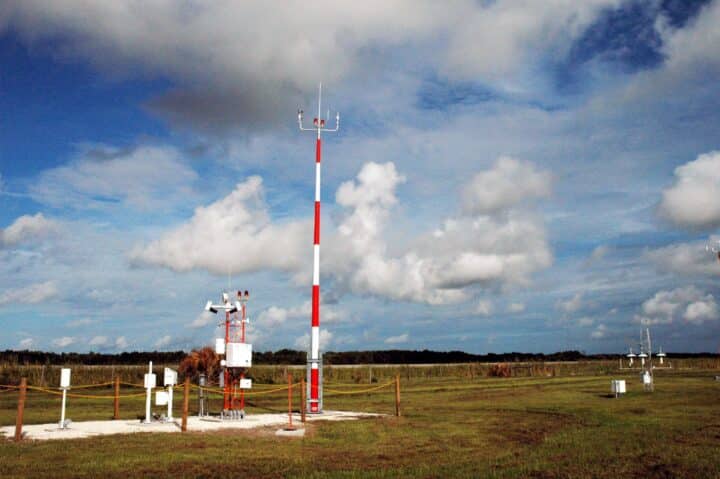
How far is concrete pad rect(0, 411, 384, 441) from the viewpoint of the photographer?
18844mm

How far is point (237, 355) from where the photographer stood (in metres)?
23.5

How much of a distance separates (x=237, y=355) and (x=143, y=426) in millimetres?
3862

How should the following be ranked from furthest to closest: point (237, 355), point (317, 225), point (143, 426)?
point (317, 225) < point (237, 355) < point (143, 426)

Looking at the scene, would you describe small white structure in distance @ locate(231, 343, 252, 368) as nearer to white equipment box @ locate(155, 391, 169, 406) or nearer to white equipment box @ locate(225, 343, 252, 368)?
white equipment box @ locate(225, 343, 252, 368)

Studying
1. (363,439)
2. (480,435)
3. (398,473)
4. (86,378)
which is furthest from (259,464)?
(86,378)

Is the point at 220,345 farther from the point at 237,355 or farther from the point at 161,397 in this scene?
the point at 161,397

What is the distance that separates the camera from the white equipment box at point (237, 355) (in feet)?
76.7

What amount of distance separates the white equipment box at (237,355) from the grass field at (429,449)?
3.56 m

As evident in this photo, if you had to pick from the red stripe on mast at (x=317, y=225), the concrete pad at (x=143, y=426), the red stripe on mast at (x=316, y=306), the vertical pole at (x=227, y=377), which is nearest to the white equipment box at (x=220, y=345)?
the vertical pole at (x=227, y=377)

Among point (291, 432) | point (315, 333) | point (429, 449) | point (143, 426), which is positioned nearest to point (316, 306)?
point (315, 333)

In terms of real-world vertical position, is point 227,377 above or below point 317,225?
below

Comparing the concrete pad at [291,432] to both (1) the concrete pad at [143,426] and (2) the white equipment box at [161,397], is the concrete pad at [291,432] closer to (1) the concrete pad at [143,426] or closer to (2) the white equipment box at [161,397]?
(1) the concrete pad at [143,426]

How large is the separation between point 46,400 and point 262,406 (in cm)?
1266

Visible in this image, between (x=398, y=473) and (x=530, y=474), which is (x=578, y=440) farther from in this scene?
(x=398, y=473)
